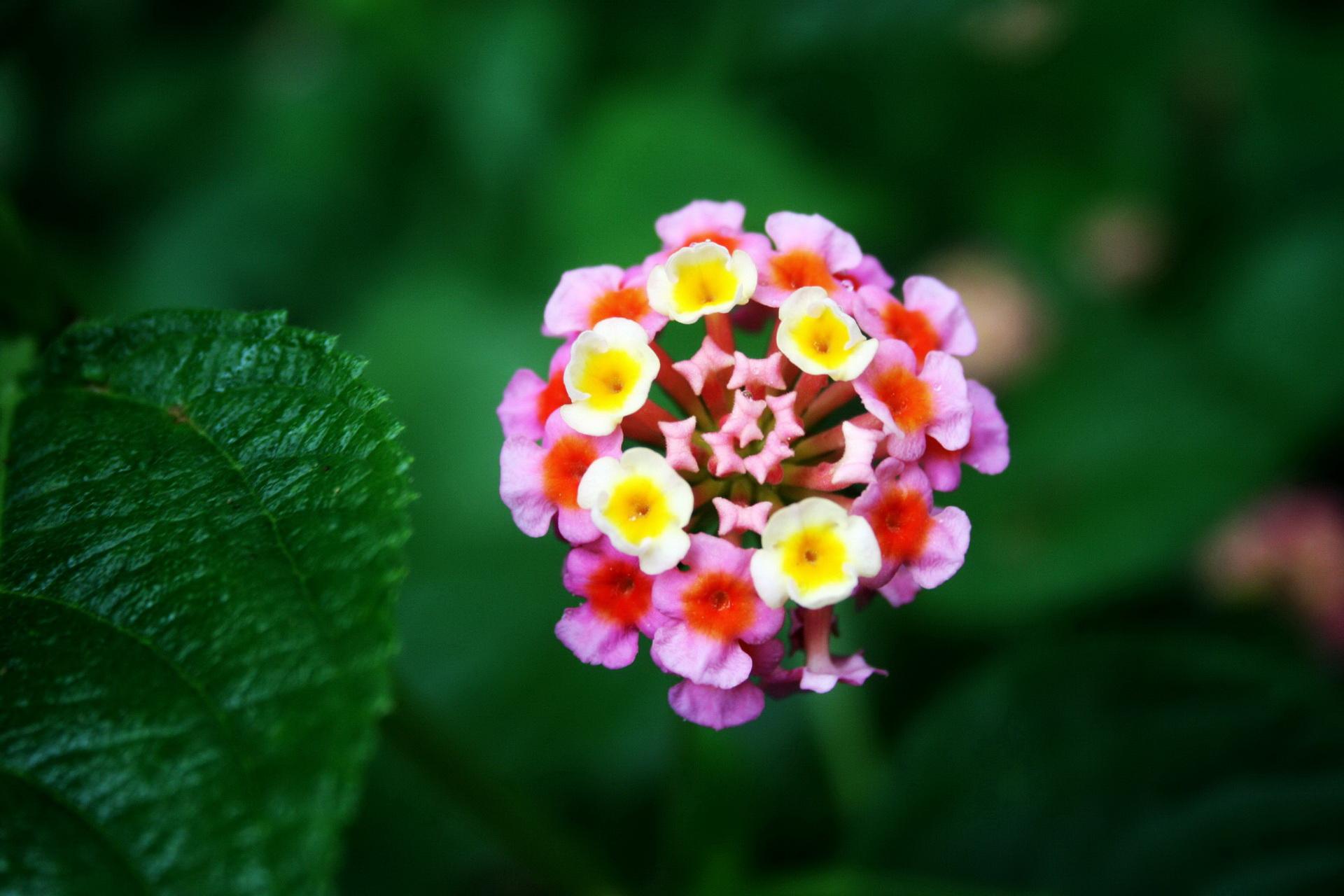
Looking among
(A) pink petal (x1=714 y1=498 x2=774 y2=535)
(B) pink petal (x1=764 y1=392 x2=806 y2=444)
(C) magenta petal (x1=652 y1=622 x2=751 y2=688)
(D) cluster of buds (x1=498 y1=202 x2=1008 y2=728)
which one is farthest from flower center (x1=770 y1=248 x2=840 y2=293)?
(C) magenta petal (x1=652 y1=622 x2=751 y2=688)

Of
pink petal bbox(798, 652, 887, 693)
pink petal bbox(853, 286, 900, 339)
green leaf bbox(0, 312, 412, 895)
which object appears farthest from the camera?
pink petal bbox(853, 286, 900, 339)

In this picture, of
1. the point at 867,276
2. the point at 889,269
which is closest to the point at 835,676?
the point at 867,276

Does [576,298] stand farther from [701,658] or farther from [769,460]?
[701,658]

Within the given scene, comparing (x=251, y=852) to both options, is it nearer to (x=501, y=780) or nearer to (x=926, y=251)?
(x=501, y=780)

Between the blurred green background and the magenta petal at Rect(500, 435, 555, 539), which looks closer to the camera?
the magenta petal at Rect(500, 435, 555, 539)

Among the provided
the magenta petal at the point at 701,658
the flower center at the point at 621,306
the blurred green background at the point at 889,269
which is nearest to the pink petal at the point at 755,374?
the flower center at the point at 621,306

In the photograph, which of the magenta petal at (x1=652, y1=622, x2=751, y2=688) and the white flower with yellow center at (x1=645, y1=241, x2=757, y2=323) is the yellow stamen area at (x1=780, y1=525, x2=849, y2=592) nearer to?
the magenta petal at (x1=652, y1=622, x2=751, y2=688)
